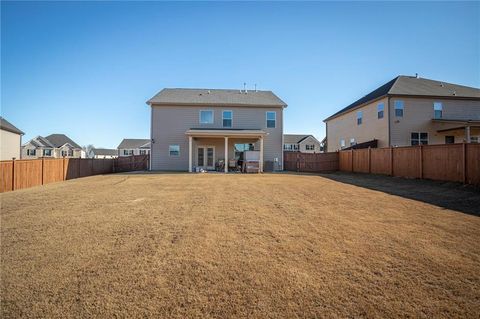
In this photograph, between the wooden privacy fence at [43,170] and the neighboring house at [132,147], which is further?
the neighboring house at [132,147]

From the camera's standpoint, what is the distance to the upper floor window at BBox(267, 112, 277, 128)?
20719mm

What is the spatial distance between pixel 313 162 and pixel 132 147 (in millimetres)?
47916

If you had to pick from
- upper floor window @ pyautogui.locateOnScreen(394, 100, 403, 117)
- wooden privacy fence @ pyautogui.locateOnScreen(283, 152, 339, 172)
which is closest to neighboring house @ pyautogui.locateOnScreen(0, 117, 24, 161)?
wooden privacy fence @ pyautogui.locateOnScreen(283, 152, 339, 172)

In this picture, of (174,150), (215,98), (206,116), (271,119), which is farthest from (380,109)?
(174,150)

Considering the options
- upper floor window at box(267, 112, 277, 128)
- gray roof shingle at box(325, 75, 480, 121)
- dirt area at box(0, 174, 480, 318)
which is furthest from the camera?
upper floor window at box(267, 112, 277, 128)

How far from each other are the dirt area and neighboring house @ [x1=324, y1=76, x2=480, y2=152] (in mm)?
15193

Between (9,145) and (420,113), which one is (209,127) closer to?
(420,113)

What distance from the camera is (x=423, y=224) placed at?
207 inches

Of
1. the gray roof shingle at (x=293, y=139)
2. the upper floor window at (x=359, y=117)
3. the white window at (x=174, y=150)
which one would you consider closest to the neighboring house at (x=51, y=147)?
the white window at (x=174, y=150)

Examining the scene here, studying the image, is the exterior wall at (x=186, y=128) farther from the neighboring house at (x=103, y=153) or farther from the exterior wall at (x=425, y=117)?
the neighboring house at (x=103, y=153)

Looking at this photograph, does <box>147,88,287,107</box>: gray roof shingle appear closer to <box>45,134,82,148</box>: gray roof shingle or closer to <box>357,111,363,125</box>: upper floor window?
<box>357,111,363,125</box>: upper floor window

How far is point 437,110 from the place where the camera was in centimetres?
2002

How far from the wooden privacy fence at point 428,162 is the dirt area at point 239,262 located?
4.38 meters

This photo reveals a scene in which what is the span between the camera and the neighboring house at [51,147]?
42.4 metres
